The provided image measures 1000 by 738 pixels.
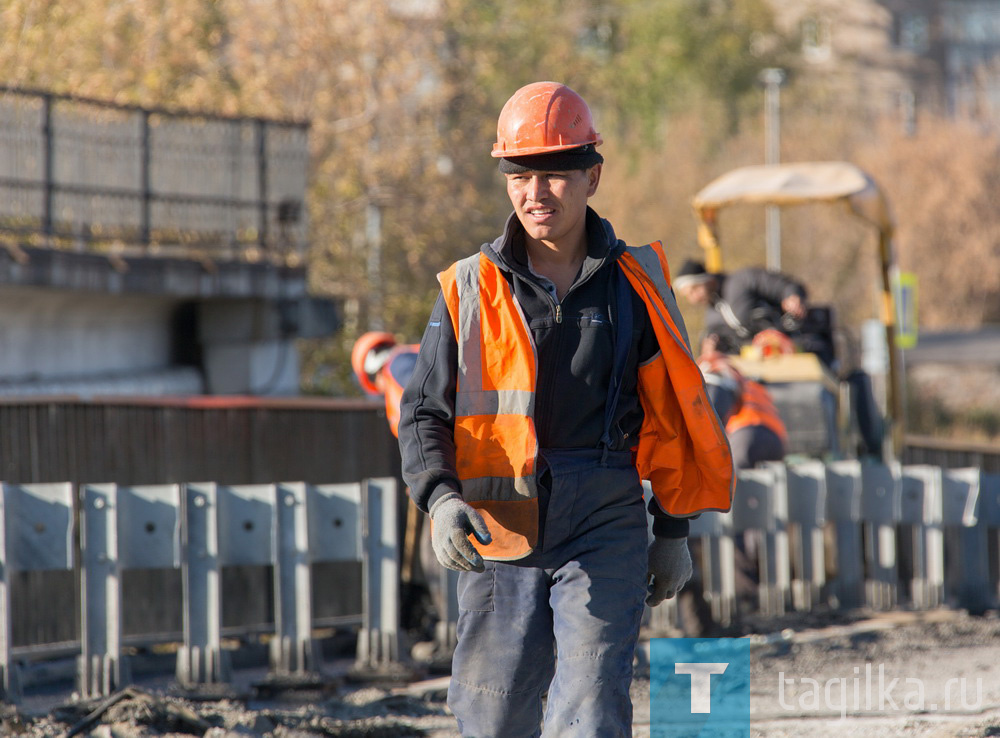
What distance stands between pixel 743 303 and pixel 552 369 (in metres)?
7.74

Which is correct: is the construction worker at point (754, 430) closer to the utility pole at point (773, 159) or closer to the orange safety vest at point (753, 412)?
the orange safety vest at point (753, 412)

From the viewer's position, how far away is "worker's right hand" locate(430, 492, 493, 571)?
4.07m

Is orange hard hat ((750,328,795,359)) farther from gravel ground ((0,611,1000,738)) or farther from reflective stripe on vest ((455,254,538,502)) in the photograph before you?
reflective stripe on vest ((455,254,538,502))

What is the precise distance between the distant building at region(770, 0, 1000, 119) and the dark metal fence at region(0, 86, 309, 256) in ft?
162

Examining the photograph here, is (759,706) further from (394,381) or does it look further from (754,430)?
(754,430)

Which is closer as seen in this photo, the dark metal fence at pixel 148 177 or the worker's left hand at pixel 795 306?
the worker's left hand at pixel 795 306

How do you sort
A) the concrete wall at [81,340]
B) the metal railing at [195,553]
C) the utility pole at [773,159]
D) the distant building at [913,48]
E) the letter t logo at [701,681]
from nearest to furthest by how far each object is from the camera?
the letter t logo at [701,681]
the metal railing at [195,553]
the concrete wall at [81,340]
the utility pole at [773,159]
the distant building at [913,48]

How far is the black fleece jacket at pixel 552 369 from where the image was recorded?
427 centimetres

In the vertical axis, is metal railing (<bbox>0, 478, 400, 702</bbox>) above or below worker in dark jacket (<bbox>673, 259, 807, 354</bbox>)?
Result: below

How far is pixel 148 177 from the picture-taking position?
1516cm

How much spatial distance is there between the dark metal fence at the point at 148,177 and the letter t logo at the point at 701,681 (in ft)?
26.1

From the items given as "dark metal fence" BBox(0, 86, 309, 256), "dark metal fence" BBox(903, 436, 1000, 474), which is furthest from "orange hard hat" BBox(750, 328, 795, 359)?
"dark metal fence" BBox(0, 86, 309, 256)

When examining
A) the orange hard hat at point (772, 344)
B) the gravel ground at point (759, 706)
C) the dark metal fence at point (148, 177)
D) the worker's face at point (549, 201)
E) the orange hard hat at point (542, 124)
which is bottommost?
the gravel ground at point (759, 706)

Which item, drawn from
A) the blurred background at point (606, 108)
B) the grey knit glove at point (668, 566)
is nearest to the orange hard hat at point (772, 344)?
the grey knit glove at point (668, 566)
